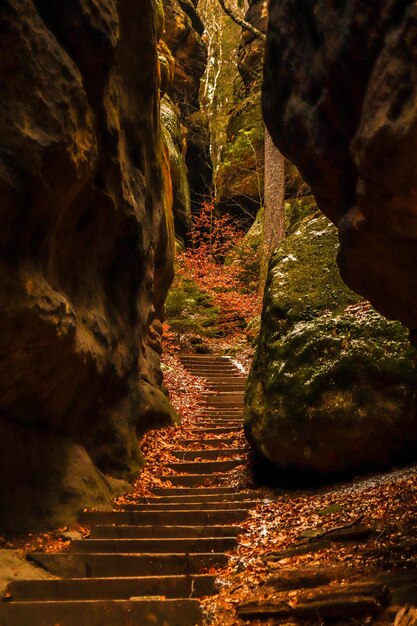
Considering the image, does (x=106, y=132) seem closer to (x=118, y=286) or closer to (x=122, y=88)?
(x=122, y=88)

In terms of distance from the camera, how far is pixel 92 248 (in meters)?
8.64

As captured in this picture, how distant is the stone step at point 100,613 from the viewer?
15.2 ft

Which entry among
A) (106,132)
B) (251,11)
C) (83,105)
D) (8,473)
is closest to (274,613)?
(8,473)

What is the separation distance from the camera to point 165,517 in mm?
7273

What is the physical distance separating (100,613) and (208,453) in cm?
619

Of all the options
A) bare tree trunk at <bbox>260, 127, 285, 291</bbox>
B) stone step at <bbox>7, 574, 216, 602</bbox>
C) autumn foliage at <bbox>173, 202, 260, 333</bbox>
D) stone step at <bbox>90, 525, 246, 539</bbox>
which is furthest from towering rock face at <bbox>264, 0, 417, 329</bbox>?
autumn foliage at <bbox>173, 202, 260, 333</bbox>

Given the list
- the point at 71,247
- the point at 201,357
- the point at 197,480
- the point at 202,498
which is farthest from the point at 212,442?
the point at 201,357

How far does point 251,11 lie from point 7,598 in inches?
1199

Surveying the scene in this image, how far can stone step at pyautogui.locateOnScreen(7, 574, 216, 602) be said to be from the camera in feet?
16.8

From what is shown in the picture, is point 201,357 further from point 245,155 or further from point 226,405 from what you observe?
point 245,155

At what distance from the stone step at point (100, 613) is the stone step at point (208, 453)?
19.2 feet

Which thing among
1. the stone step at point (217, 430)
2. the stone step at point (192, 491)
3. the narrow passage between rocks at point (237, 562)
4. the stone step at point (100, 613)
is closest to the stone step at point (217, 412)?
the stone step at point (217, 430)

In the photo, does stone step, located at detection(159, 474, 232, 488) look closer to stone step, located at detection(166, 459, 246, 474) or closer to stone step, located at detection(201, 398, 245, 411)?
stone step, located at detection(166, 459, 246, 474)

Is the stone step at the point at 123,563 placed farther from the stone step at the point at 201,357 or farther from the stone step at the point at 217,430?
the stone step at the point at 201,357
